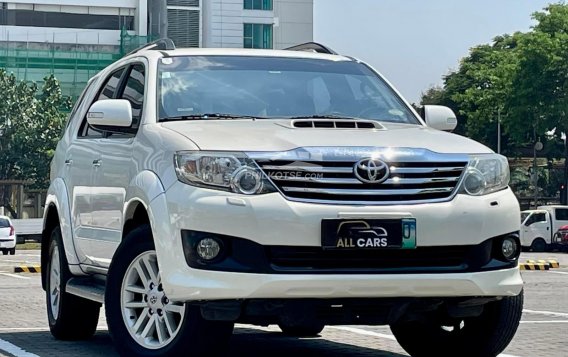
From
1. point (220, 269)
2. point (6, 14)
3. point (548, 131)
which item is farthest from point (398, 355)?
point (6, 14)

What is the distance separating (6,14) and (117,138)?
87.5m

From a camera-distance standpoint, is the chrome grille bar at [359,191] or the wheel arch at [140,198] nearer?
the chrome grille bar at [359,191]

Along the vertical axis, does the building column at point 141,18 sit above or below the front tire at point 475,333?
above

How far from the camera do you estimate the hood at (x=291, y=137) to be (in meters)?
6.68

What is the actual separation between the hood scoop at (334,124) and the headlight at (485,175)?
28.2 inches

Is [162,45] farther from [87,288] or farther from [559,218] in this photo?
[559,218]

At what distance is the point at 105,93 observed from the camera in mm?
9305

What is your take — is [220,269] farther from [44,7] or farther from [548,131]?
[44,7]

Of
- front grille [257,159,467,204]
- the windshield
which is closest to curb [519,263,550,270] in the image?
the windshield

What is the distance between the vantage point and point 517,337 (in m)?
10.0

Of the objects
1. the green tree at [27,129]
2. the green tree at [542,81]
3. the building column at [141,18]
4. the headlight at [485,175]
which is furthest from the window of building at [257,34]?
the headlight at [485,175]

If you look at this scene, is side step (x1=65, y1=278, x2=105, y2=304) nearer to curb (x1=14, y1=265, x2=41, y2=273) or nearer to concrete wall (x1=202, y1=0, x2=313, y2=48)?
curb (x1=14, y1=265, x2=41, y2=273)

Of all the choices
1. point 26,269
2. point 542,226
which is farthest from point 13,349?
point 542,226

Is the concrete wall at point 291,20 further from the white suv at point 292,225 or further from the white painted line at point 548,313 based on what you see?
the white suv at point 292,225
